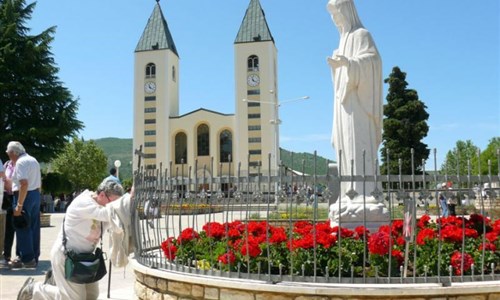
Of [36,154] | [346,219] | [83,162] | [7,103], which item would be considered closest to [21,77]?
[7,103]

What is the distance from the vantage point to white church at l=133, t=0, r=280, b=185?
69.7m

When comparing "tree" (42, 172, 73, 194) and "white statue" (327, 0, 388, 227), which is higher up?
"white statue" (327, 0, 388, 227)

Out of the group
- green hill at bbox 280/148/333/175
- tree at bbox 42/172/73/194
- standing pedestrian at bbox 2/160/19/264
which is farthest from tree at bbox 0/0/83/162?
green hill at bbox 280/148/333/175

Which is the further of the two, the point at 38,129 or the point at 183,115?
the point at 183,115

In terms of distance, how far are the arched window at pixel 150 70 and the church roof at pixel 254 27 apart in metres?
12.3

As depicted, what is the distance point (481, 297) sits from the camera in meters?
4.57

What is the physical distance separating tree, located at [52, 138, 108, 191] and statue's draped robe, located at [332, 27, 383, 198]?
55985 mm

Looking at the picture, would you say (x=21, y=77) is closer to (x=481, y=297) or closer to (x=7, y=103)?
(x=7, y=103)

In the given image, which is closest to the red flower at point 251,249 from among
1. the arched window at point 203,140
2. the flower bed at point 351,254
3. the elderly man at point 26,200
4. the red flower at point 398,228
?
the flower bed at point 351,254

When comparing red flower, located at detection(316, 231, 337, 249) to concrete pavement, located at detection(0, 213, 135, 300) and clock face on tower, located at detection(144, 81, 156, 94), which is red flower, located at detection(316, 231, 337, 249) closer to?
concrete pavement, located at detection(0, 213, 135, 300)

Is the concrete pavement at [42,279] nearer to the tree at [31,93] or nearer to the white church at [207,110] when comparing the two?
the tree at [31,93]

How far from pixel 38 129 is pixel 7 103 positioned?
3.38 metres

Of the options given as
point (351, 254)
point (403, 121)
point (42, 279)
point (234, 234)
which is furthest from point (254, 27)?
point (351, 254)

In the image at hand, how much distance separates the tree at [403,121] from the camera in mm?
38969
